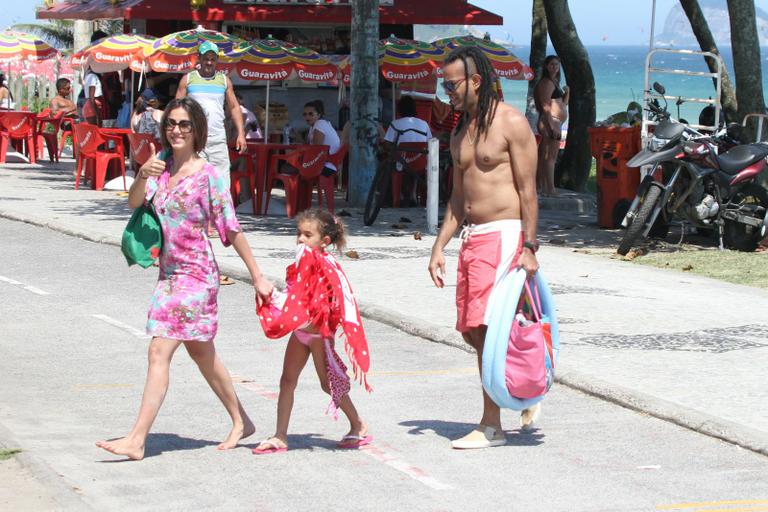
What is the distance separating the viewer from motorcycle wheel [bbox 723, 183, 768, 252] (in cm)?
1584

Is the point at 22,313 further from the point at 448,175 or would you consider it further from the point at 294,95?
the point at 294,95

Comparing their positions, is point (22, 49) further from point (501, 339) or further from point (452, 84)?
point (501, 339)

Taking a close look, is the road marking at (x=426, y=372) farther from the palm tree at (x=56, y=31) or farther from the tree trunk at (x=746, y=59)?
the palm tree at (x=56, y=31)

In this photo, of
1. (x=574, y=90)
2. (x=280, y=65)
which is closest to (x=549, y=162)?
(x=574, y=90)

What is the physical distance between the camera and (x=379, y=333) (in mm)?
10539

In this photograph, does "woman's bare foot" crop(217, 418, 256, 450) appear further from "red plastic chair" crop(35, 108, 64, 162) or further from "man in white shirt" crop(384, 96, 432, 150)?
"red plastic chair" crop(35, 108, 64, 162)

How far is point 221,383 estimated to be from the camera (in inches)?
278

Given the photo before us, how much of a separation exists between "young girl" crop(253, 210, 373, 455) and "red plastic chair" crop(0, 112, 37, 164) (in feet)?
65.9

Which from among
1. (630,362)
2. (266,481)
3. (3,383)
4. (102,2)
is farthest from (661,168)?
(102,2)

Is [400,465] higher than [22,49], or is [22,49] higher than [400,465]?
[22,49]

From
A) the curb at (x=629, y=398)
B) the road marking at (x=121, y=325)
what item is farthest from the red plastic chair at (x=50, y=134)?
the curb at (x=629, y=398)

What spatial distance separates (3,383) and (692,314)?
5.29 metres

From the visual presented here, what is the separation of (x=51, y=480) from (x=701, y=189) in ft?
35.5

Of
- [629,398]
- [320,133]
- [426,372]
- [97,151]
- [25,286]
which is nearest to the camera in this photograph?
[629,398]
